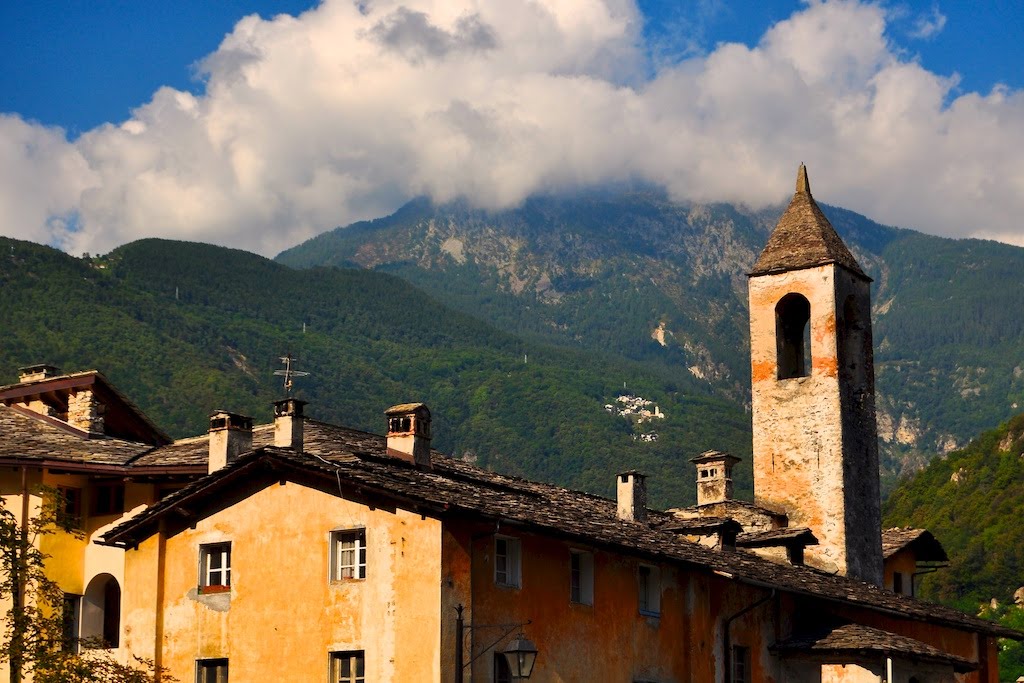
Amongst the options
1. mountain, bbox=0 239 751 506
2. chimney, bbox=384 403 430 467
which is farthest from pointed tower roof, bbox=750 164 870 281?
mountain, bbox=0 239 751 506

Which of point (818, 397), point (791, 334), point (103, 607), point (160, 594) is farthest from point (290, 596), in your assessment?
point (791, 334)

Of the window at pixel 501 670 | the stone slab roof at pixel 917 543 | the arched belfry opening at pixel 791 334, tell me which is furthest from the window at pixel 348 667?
the stone slab roof at pixel 917 543

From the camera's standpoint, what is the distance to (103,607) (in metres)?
38.1

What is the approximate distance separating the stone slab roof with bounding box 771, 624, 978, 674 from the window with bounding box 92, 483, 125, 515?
50.0 ft

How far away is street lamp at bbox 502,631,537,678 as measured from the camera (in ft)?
96.3

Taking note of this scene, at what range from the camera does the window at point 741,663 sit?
3834cm

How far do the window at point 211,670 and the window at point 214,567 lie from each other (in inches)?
54.2

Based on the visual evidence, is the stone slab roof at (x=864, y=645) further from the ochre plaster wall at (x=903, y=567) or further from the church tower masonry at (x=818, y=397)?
the ochre plaster wall at (x=903, y=567)

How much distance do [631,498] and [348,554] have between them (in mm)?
11913

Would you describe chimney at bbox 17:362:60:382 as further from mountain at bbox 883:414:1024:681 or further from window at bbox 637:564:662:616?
mountain at bbox 883:414:1024:681

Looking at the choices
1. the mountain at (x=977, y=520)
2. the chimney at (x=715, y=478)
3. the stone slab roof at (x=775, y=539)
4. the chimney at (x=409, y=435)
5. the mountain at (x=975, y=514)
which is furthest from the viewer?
the mountain at (x=975, y=514)

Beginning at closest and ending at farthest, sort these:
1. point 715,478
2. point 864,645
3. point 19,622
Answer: point 19,622 < point 864,645 < point 715,478

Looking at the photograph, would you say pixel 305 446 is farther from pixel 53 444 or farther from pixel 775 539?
pixel 775 539

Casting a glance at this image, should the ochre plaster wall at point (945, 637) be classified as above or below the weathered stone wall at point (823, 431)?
below
